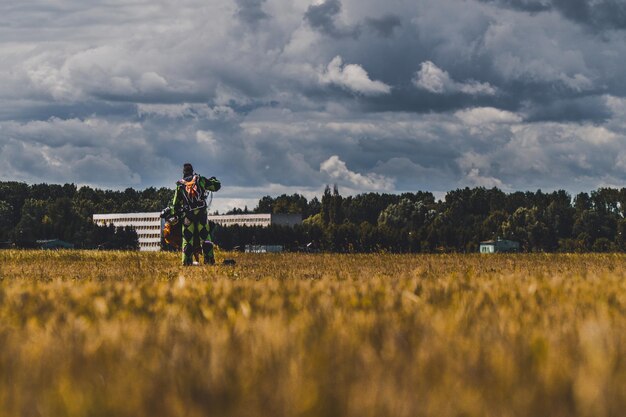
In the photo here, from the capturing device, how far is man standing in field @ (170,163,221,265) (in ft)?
82.5

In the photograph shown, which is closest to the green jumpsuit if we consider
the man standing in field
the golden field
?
the man standing in field

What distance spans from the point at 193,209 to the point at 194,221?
1.26 ft

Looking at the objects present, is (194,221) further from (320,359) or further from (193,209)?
(320,359)

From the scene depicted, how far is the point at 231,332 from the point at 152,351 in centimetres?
76

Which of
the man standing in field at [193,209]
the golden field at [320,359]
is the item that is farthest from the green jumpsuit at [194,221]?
the golden field at [320,359]

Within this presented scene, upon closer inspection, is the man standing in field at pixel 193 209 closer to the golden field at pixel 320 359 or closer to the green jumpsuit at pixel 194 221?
the green jumpsuit at pixel 194 221

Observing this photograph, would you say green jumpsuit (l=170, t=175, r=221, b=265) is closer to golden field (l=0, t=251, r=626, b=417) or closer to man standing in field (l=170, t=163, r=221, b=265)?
man standing in field (l=170, t=163, r=221, b=265)

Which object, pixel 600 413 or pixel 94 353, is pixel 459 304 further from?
pixel 600 413

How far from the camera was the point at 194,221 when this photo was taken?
25.6 meters

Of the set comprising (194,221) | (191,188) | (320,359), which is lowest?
(320,359)

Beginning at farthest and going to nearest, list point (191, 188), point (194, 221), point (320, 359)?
point (194, 221) < point (191, 188) < point (320, 359)

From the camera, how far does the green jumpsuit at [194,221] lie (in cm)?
2517

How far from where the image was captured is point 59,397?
3.96 m

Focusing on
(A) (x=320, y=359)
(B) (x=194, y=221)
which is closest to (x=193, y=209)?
(B) (x=194, y=221)
